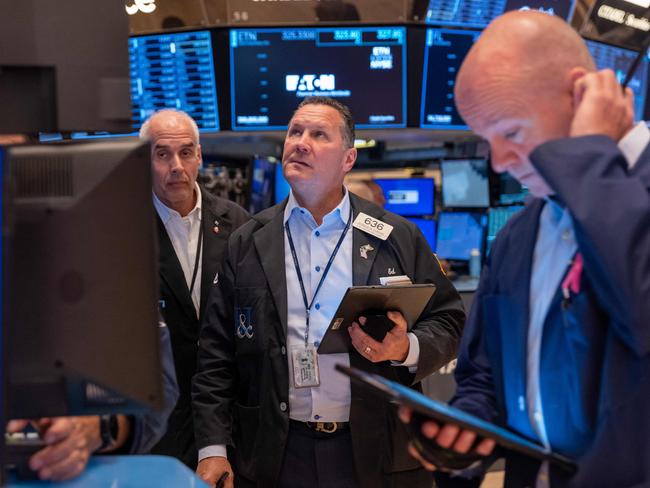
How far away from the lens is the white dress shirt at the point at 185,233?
3348mm

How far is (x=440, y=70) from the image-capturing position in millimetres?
4773

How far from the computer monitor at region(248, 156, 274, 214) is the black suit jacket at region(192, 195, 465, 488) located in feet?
7.76

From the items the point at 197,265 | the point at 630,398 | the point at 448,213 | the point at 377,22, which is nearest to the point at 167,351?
the point at 630,398

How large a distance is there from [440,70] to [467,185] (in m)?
1.80

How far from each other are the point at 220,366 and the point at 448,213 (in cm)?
385

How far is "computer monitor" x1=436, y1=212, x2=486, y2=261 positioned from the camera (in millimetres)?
6402

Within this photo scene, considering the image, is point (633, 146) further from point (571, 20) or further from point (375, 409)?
point (571, 20)

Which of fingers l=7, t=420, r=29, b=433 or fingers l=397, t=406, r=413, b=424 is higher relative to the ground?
fingers l=397, t=406, r=413, b=424

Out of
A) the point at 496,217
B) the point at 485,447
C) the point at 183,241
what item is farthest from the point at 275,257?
the point at 496,217

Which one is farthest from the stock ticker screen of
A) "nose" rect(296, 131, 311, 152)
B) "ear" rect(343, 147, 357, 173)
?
"nose" rect(296, 131, 311, 152)

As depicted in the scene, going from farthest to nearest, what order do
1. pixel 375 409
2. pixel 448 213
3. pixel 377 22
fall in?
pixel 448 213
pixel 377 22
pixel 375 409

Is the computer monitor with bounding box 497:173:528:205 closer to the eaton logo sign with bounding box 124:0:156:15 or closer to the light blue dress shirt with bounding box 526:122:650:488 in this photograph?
the eaton logo sign with bounding box 124:0:156:15

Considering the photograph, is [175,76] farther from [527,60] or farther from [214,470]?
[527,60]

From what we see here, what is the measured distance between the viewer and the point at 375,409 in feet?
9.00
